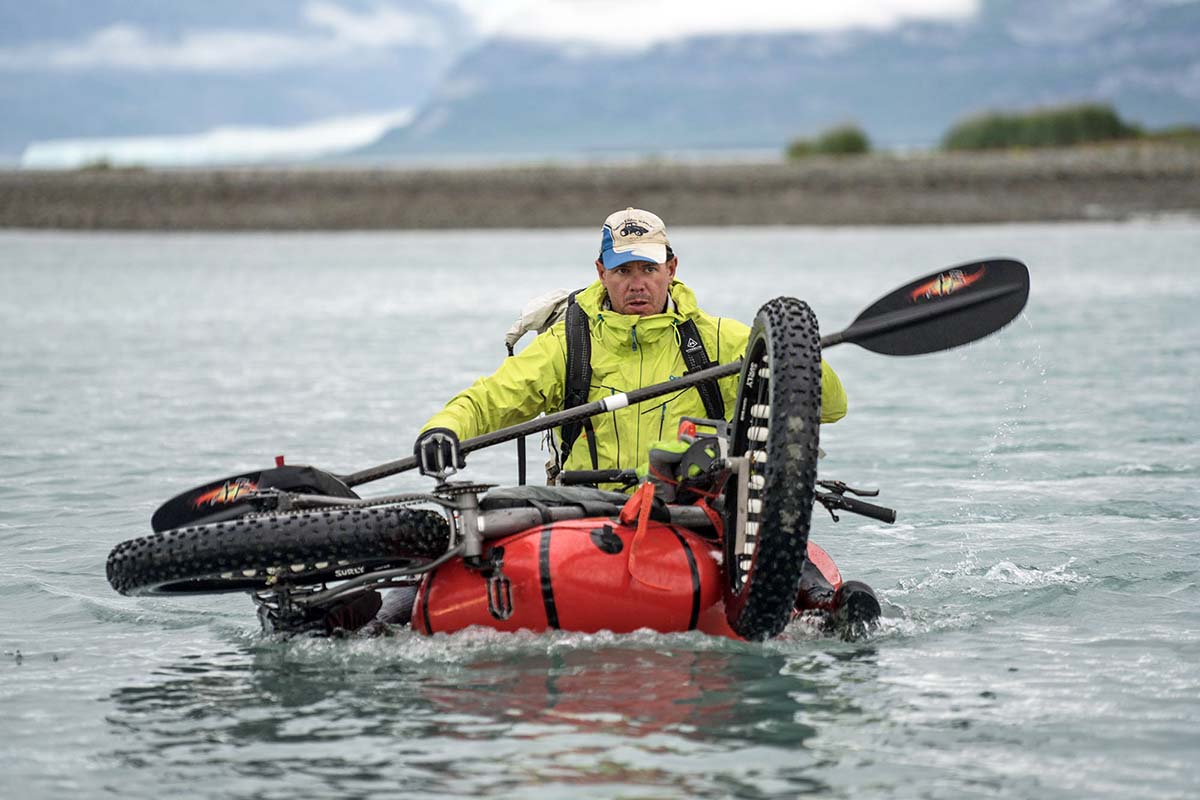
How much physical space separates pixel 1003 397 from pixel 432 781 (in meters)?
10.1

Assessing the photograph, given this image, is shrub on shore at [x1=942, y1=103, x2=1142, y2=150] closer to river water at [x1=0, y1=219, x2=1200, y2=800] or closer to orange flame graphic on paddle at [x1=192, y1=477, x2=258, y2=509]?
river water at [x1=0, y1=219, x2=1200, y2=800]

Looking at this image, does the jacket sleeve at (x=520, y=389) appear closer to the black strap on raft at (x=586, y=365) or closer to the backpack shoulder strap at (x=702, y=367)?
the black strap on raft at (x=586, y=365)

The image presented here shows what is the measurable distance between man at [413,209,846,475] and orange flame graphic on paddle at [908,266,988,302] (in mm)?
643

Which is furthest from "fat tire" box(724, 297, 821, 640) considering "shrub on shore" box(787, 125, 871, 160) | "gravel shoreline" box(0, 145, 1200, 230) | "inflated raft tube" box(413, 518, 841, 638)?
"shrub on shore" box(787, 125, 871, 160)

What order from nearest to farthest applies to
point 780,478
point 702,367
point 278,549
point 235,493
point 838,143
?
point 780,478 < point 278,549 < point 235,493 < point 702,367 < point 838,143

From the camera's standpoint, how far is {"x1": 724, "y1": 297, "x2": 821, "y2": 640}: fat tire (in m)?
5.46

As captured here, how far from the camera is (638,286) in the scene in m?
6.51

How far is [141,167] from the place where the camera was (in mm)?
53469

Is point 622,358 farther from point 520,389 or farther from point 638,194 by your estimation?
point 638,194

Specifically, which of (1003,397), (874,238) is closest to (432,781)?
(1003,397)

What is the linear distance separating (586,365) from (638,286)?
0.36 metres

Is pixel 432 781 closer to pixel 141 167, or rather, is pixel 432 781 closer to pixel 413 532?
pixel 413 532

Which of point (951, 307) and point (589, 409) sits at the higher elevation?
point (951, 307)

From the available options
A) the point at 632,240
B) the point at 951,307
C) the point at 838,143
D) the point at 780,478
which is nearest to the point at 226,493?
the point at 632,240
